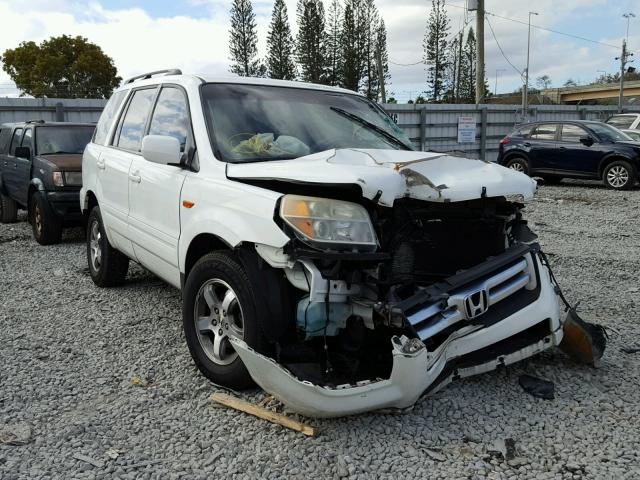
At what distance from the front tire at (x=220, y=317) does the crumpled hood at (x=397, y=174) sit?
54 centimetres

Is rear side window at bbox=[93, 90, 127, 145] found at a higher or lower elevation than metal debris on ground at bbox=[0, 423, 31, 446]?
higher

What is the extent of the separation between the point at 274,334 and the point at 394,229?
845 millimetres

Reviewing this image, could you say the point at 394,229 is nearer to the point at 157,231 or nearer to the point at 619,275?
the point at 157,231

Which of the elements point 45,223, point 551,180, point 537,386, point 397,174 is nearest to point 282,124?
point 397,174

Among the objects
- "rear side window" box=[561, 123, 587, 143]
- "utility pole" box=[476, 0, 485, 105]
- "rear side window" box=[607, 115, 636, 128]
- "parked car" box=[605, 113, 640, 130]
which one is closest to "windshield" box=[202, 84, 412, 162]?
"rear side window" box=[561, 123, 587, 143]

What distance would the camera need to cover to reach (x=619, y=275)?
6090 millimetres

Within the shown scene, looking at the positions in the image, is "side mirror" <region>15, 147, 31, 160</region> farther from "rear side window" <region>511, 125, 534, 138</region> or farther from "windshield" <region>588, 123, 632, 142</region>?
"windshield" <region>588, 123, 632, 142</region>

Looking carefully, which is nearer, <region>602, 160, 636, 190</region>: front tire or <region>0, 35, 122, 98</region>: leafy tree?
<region>602, 160, 636, 190</region>: front tire

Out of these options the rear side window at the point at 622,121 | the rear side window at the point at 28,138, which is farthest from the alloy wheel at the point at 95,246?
the rear side window at the point at 622,121

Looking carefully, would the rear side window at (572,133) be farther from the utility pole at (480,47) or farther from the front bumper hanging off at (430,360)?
the front bumper hanging off at (430,360)

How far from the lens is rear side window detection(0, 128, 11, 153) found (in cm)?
998

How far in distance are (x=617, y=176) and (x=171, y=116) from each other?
42.4ft

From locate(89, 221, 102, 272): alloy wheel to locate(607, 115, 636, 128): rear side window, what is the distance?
56.0ft

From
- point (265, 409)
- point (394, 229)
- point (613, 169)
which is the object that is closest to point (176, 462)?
point (265, 409)
